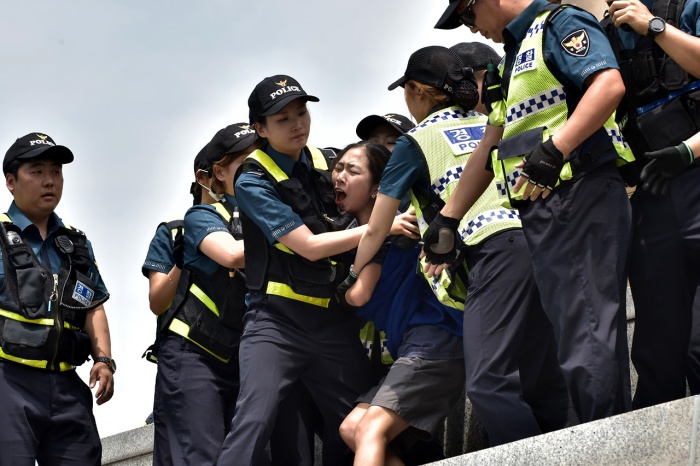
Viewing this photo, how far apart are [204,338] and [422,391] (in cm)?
151

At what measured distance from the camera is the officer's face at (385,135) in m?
6.00

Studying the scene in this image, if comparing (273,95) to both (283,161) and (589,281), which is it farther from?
(589,281)

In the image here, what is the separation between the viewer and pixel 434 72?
5332 millimetres

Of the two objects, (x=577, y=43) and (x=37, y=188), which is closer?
(x=577, y=43)

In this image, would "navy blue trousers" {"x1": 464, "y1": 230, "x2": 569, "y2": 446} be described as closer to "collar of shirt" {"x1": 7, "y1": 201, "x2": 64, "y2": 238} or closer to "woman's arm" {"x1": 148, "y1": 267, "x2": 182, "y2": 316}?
"woman's arm" {"x1": 148, "y1": 267, "x2": 182, "y2": 316}

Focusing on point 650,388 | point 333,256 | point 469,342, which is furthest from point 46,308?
point 650,388

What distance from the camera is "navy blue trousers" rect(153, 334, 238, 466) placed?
5910 millimetres

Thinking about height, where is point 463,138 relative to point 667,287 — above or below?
above

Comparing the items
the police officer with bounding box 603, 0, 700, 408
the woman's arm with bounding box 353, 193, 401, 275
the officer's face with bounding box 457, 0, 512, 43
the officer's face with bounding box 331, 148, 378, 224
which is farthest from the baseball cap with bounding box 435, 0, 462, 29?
the officer's face with bounding box 331, 148, 378, 224

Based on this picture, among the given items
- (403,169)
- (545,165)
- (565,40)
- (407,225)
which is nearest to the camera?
(545,165)

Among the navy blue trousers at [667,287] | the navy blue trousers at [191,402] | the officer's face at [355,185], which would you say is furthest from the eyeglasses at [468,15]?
the navy blue trousers at [191,402]

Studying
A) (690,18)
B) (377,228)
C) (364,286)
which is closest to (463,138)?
(377,228)

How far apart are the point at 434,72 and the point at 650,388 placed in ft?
5.52

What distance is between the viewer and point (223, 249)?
5996mm
